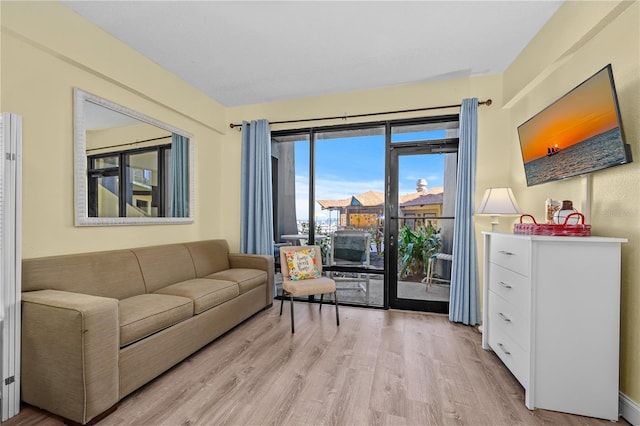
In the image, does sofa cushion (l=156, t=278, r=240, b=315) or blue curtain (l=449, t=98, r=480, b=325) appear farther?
blue curtain (l=449, t=98, r=480, b=325)

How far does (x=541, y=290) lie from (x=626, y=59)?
1.41 m

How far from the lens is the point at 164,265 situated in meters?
2.77

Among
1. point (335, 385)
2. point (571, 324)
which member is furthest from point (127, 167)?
point (571, 324)

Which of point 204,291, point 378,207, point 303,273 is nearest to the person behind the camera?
point 204,291

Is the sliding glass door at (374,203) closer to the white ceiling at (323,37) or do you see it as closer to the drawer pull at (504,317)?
the white ceiling at (323,37)

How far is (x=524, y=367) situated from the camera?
1777 mm

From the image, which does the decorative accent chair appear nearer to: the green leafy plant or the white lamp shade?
the green leafy plant

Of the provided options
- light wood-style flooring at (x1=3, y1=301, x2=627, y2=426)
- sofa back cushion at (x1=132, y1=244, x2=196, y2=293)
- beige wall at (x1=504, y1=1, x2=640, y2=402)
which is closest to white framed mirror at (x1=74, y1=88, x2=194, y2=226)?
sofa back cushion at (x1=132, y1=244, x2=196, y2=293)

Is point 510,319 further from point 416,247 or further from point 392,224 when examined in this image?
point 392,224

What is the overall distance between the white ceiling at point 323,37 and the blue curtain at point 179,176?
0.74m

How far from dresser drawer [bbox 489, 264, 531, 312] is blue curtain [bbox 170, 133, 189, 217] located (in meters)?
3.21

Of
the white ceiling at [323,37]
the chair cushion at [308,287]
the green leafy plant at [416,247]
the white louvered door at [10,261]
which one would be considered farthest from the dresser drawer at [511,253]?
the white louvered door at [10,261]

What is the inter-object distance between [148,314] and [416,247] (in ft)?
9.25

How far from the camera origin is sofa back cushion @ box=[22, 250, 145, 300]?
72.8 inches
